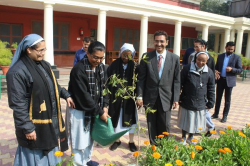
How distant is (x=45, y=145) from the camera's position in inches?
77.9

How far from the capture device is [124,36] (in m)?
14.1

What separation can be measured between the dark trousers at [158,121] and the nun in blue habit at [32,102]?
1560 mm

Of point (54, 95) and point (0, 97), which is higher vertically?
point (54, 95)

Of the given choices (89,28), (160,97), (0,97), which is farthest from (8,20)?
(160,97)

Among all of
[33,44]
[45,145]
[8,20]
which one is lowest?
[45,145]

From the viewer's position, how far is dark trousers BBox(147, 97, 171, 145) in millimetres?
3084

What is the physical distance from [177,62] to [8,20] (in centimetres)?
1027

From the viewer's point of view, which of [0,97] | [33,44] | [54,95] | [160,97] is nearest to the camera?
[33,44]

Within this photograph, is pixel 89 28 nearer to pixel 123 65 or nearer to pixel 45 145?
pixel 123 65

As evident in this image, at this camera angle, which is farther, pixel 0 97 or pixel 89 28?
pixel 89 28

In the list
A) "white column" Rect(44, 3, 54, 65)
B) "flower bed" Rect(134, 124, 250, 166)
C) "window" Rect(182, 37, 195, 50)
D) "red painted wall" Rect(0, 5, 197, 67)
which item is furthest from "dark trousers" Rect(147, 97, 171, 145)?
"window" Rect(182, 37, 195, 50)

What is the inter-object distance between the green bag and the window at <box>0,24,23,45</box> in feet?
33.6

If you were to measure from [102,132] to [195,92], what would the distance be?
1.81 m

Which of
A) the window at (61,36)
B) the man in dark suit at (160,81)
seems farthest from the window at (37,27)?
the man in dark suit at (160,81)
